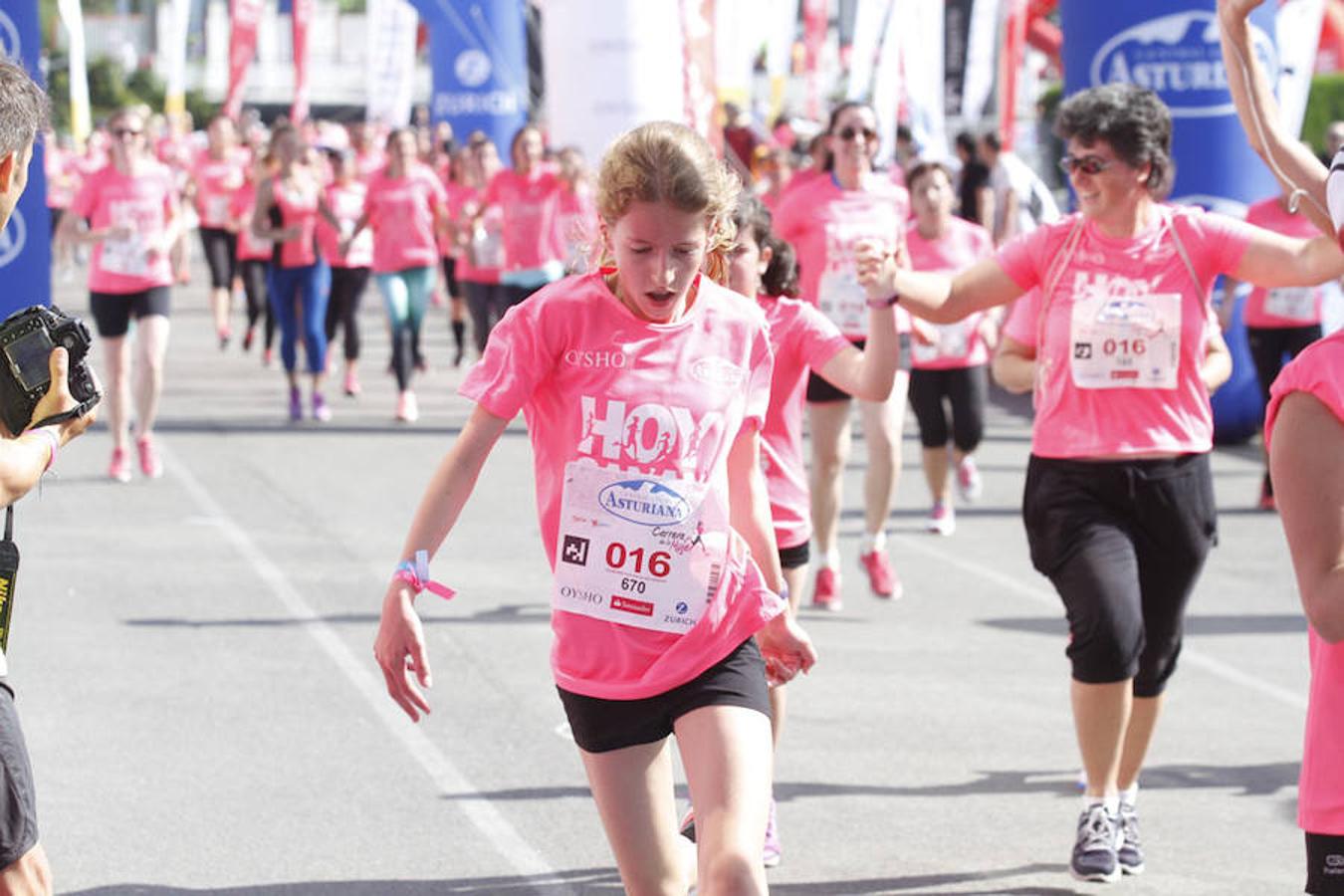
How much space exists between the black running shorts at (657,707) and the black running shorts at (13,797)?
100 centimetres

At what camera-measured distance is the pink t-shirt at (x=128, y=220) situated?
12.7 m

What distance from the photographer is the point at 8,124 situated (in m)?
3.45

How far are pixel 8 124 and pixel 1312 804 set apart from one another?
7.44 ft

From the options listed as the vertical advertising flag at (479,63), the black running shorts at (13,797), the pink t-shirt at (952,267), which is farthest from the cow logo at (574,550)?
the vertical advertising flag at (479,63)

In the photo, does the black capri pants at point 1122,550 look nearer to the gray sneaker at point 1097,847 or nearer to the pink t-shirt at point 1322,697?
the gray sneaker at point 1097,847

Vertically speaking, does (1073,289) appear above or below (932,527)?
above

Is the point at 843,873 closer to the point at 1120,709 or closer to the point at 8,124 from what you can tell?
the point at 1120,709

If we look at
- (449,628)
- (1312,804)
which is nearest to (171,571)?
(449,628)

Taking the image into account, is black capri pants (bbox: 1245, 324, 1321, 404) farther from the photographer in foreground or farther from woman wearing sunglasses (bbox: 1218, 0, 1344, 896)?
the photographer in foreground

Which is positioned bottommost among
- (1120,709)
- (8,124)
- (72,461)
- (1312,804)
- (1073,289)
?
(72,461)

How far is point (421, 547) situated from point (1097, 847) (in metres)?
2.50

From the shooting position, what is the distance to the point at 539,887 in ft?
18.8

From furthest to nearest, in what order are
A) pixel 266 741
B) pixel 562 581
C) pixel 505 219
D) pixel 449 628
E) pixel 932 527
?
pixel 505 219, pixel 932 527, pixel 449 628, pixel 266 741, pixel 562 581

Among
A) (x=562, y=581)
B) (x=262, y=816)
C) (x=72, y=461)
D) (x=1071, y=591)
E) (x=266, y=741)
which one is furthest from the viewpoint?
(x=72, y=461)
